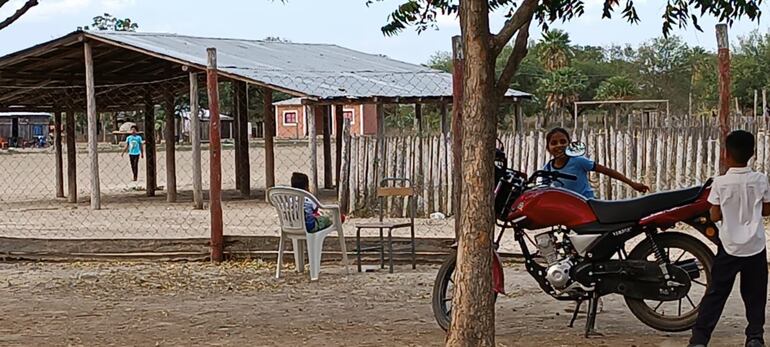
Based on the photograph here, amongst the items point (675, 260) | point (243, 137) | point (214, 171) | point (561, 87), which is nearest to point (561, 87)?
point (561, 87)

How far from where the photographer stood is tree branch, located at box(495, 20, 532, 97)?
17.7 feet

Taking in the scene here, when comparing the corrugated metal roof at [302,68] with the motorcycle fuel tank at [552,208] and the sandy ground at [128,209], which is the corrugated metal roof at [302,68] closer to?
the sandy ground at [128,209]

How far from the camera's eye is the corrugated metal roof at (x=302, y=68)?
20.1 metres

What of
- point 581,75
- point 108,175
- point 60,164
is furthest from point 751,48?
point 60,164

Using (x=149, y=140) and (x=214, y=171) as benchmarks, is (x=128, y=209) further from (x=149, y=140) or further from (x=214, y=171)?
(x=214, y=171)

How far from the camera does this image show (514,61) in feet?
18.1

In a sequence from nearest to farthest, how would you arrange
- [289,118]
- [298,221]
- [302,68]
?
1. [298,221]
2. [302,68]
3. [289,118]

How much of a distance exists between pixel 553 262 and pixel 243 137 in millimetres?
16893

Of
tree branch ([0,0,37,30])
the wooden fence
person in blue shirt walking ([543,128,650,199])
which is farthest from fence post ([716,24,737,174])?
the wooden fence

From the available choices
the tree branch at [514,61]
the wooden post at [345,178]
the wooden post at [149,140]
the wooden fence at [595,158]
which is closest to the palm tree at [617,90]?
the wooden post at [149,140]

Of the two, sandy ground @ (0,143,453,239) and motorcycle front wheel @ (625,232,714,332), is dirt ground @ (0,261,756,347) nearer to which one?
motorcycle front wheel @ (625,232,714,332)

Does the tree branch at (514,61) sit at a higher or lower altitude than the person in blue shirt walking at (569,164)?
higher

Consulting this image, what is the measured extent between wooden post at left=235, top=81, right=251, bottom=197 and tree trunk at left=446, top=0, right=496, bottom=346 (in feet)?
59.0

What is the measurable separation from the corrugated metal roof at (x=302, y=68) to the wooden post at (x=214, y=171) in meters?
7.82
